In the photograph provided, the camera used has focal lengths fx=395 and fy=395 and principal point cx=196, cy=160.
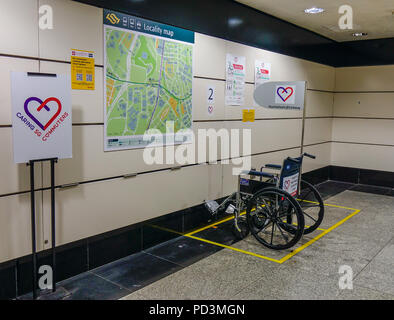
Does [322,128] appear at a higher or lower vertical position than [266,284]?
higher

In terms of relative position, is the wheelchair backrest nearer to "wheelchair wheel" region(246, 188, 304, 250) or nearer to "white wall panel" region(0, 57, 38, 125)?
"wheelchair wheel" region(246, 188, 304, 250)

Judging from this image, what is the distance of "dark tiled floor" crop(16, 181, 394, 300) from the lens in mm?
3125

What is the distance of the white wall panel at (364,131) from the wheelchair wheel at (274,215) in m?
4.05

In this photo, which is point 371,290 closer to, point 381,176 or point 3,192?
point 3,192

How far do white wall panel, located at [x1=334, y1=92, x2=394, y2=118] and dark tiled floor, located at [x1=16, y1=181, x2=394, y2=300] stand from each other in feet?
14.3

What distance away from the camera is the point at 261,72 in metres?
5.56

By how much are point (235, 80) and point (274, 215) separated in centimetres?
193

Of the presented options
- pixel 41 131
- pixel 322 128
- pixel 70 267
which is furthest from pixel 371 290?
pixel 322 128

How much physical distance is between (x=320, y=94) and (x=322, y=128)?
667mm

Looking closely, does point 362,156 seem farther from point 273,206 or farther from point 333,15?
point 273,206

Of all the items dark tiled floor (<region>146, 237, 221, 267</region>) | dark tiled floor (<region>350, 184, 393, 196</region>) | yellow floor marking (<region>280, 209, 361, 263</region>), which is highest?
dark tiled floor (<region>350, 184, 393, 196</region>)

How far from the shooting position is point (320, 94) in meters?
7.37

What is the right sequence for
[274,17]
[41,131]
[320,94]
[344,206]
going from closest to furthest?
1. [41,131]
2. [274,17]
3. [344,206]
4. [320,94]

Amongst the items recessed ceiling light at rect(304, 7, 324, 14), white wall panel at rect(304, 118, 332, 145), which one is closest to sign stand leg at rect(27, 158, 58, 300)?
recessed ceiling light at rect(304, 7, 324, 14)
